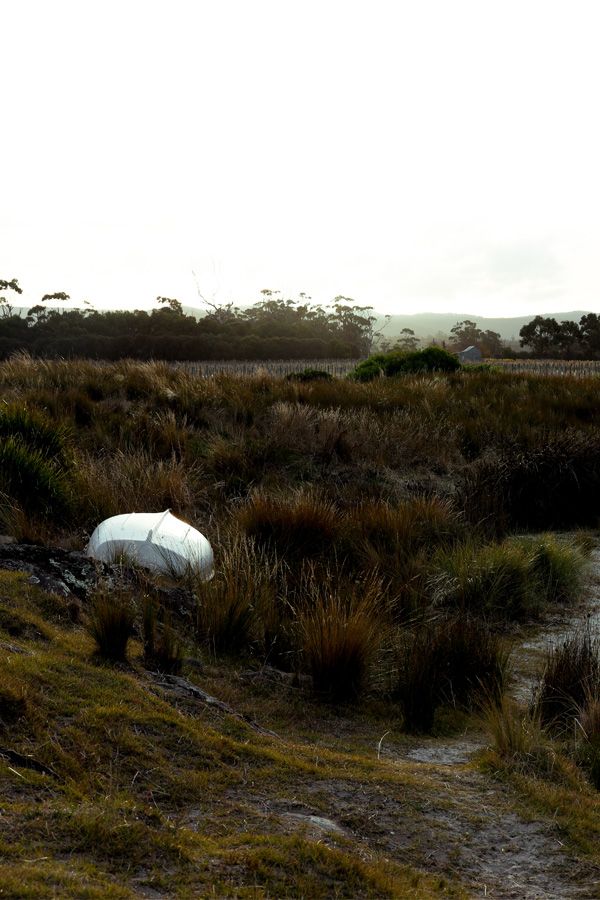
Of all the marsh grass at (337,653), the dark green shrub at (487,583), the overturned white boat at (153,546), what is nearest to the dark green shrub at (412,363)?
the dark green shrub at (487,583)

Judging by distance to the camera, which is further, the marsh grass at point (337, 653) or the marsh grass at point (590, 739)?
the marsh grass at point (337, 653)

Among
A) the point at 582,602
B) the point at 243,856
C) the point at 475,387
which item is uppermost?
the point at 475,387

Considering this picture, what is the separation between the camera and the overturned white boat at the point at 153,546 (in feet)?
21.8

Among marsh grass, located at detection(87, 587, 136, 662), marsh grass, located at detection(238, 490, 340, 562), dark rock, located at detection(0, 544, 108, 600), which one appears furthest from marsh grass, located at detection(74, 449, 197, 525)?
marsh grass, located at detection(87, 587, 136, 662)

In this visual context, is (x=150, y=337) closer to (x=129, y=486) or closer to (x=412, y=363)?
(x=412, y=363)

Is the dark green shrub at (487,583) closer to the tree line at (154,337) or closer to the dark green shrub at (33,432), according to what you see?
the dark green shrub at (33,432)

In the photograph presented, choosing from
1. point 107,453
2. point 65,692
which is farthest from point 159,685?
point 107,453

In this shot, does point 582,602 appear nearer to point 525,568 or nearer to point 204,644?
point 525,568

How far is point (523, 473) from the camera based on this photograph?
11.3 metres

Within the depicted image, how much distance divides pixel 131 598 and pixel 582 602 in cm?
452

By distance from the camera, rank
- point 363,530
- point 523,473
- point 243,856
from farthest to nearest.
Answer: point 523,473 < point 363,530 < point 243,856

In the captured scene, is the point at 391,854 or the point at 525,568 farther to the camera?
the point at 525,568

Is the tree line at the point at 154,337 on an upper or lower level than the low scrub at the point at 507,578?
upper

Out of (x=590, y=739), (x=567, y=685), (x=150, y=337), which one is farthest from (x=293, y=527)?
(x=150, y=337)
